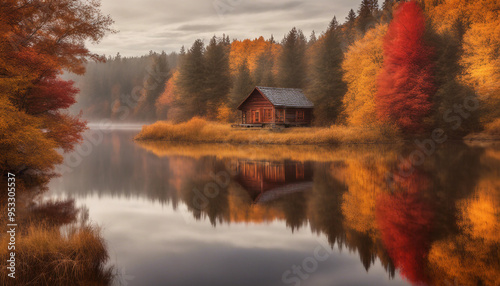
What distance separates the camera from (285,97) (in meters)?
50.6

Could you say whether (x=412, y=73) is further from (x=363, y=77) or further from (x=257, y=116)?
(x=257, y=116)

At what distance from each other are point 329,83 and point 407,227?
43.0 metres

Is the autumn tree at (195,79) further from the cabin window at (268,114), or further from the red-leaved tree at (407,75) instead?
the red-leaved tree at (407,75)

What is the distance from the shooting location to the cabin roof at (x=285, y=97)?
159 feet

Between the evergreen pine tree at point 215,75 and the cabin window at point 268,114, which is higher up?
the evergreen pine tree at point 215,75

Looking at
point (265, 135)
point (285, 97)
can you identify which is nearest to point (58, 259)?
point (265, 135)

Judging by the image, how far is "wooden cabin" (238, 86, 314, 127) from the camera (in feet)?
160

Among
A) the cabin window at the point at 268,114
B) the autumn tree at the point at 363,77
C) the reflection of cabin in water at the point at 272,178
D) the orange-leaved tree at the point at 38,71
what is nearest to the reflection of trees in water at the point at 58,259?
the reflection of cabin in water at the point at 272,178

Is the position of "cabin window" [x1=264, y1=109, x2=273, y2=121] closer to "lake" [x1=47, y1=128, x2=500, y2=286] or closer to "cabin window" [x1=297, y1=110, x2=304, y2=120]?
"cabin window" [x1=297, y1=110, x2=304, y2=120]

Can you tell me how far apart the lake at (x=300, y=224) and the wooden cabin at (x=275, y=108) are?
28.4 m

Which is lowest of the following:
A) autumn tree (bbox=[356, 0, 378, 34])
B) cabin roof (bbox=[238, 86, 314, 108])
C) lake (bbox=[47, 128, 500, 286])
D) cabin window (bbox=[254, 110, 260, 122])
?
lake (bbox=[47, 128, 500, 286])

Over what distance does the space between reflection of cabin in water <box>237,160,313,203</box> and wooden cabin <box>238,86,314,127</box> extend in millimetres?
24924

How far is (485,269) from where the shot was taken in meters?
7.11

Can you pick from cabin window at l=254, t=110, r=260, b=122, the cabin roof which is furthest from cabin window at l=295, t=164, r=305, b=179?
cabin window at l=254, t=110, r=260, b=122
